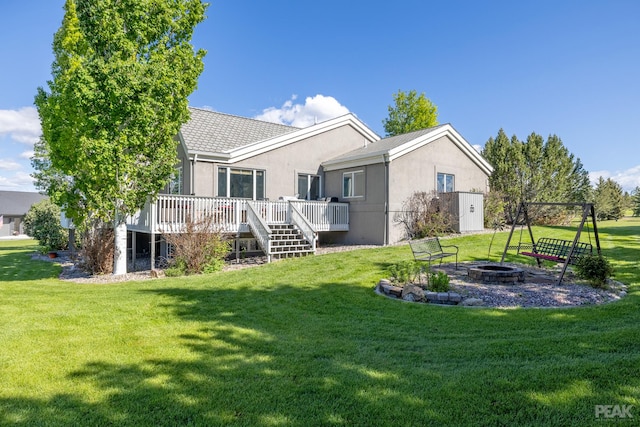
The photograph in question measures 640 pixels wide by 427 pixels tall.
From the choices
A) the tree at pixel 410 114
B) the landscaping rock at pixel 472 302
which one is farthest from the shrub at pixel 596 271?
the tree at pixel 410 114

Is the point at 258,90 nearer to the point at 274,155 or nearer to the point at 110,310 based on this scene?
the point at 274,155

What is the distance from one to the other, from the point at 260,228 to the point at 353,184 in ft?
18.3

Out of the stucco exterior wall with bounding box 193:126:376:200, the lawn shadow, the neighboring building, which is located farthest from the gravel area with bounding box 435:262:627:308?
the neighboring building

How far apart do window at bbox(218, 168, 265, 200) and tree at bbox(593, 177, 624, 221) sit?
3187cm

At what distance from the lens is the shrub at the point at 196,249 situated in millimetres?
10500

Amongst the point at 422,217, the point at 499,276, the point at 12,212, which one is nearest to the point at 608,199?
the point at 422,217

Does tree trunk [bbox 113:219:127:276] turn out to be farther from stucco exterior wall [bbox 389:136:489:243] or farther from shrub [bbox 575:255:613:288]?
shrub [bbox 575:255:613:288]

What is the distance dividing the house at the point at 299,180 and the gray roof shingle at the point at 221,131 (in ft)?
0.16

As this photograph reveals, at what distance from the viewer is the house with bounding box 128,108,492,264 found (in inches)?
506

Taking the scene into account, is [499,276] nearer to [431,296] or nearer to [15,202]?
[431,296]

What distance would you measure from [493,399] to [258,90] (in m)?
27.3

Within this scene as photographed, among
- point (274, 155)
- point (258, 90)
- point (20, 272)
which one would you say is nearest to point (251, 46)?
point (258, 90)

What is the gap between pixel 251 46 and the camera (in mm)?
20656

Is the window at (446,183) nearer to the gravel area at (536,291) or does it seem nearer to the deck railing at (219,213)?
the deck railing at (219,213)
